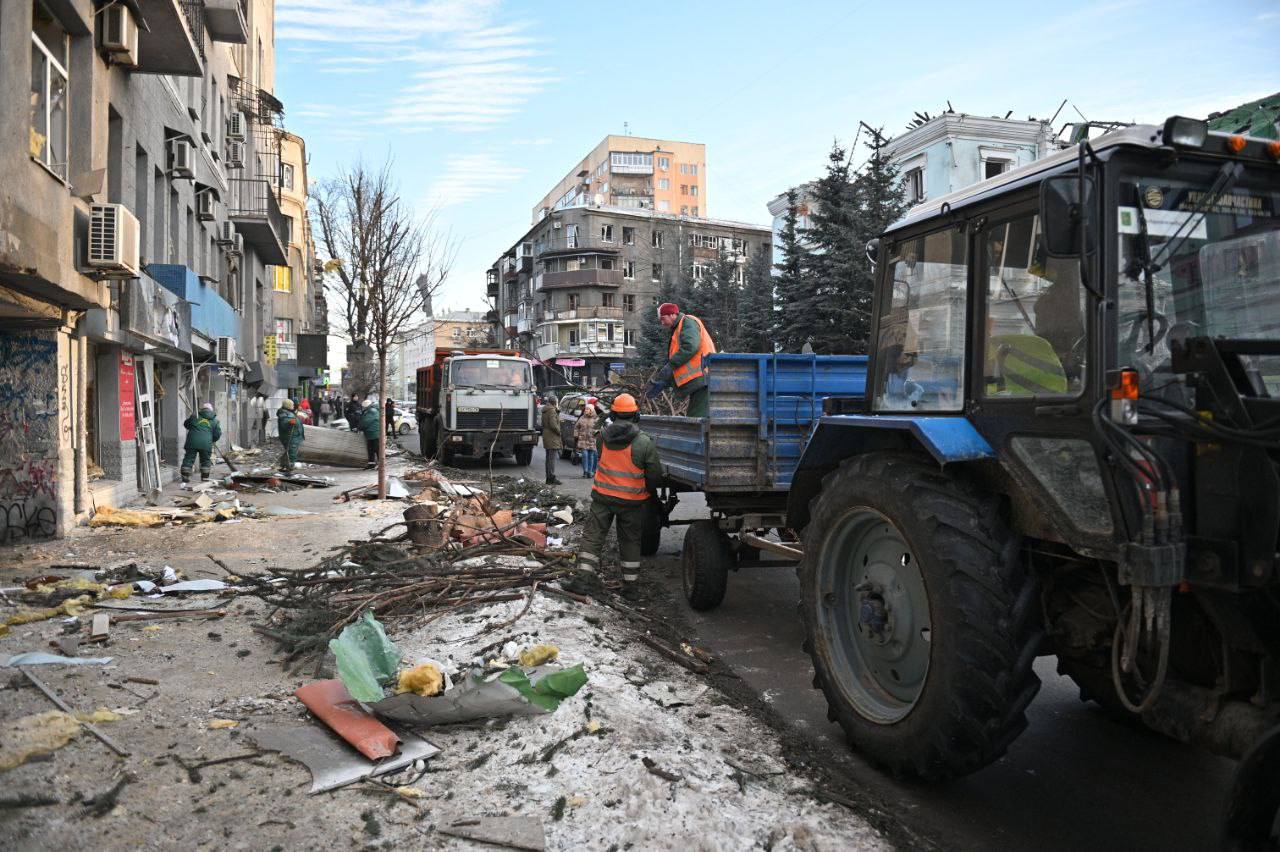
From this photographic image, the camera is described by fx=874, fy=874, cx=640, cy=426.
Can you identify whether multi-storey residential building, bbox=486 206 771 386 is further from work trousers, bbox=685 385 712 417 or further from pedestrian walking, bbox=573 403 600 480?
work trousers, bbox=685 385 712 417

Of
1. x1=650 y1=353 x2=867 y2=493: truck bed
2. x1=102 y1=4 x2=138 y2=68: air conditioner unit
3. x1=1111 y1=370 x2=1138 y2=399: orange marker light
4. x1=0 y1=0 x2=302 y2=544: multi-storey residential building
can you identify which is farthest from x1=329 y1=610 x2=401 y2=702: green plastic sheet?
x1=102 y1=4 x2=138 y2=68: air conditioner unit

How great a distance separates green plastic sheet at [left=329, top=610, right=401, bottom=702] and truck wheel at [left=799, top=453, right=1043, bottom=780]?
2132 millimetres

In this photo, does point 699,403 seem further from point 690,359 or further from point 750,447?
point 750,447

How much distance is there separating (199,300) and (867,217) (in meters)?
17.8

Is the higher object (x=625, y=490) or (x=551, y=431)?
(x=551, y=431)

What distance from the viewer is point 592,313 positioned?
73.3 metres

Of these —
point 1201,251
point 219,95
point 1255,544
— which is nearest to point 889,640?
point 1255,544

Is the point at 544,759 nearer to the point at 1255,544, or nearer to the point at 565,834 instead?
the point at 565,834

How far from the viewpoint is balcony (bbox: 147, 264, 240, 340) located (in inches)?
594

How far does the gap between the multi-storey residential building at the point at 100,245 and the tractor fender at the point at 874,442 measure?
7097 millimetres

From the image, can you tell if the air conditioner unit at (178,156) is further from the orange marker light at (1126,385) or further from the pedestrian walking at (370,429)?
the orange marker light at (1126,385)

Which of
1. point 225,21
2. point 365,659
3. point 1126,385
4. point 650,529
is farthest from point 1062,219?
point 225,21

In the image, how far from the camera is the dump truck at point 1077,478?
2746 millimetres

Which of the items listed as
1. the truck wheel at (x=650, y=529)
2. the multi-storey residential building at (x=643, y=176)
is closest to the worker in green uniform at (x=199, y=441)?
the truck wheel at (x=650, y=529)
